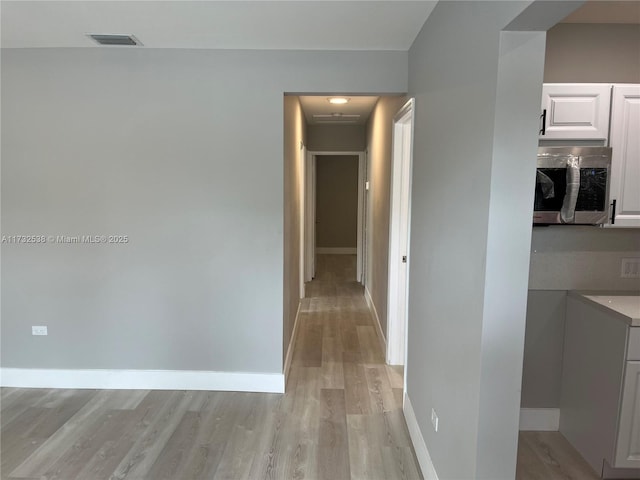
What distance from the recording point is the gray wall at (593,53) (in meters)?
2.20

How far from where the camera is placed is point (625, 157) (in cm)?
205

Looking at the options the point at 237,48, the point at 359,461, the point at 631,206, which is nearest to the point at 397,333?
the point at 359,461

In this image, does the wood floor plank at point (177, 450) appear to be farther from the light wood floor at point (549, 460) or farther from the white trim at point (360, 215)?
the white trim at point (360, 215)

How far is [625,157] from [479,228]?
129 centimetres

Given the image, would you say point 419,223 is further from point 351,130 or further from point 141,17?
point 351,130

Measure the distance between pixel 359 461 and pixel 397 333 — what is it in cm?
134

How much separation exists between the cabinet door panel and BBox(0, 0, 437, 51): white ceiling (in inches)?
85.2

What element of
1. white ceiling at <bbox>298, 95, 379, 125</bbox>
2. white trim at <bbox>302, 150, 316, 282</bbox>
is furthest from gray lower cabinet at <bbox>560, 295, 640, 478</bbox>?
white trim at <bbox>302, 150, 316, 282</bbox>

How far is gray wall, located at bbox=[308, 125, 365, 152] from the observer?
588cm

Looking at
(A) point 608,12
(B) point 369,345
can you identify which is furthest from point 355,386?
(A) point 608,12

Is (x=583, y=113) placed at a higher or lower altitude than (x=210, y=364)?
higher

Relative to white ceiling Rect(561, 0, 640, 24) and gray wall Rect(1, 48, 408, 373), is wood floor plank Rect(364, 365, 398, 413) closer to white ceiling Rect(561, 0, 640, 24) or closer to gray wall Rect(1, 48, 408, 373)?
gray wall Rect(1, 48, 408, 373)

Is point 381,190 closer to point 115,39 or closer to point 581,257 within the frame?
point 581,257

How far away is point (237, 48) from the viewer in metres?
2.71
